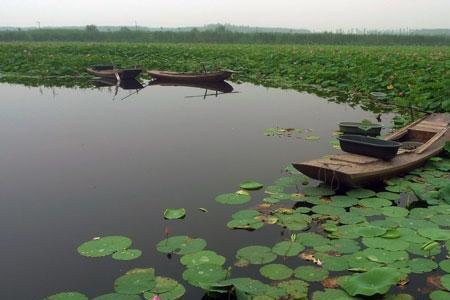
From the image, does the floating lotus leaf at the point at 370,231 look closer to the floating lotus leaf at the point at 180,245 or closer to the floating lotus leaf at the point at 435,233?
the floating lotus leaf at the point at 435,233

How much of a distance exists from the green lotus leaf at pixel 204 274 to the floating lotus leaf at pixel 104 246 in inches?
31.0

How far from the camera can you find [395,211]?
185 inches

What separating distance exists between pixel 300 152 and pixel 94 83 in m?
11.7

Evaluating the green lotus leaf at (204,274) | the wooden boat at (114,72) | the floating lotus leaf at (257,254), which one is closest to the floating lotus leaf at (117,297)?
the green lotus leaf at (204,274)

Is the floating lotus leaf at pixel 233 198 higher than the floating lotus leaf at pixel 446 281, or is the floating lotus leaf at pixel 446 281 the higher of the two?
the floating lotus leaf at pixel 233 198

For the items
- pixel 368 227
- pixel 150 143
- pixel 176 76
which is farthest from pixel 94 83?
pixel 368 227

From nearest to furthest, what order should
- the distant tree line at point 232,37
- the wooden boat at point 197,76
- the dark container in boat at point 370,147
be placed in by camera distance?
the dark container in boat at point 370,147 < the wooden boat at point 197,76 < the distant tree line at point 232,37

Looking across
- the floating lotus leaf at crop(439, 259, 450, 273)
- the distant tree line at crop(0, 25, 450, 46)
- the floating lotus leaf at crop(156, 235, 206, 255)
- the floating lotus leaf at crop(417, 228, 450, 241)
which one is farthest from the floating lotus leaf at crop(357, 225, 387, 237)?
the distant tree line at crop(0, 25, 450, 46)

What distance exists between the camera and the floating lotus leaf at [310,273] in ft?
11.4

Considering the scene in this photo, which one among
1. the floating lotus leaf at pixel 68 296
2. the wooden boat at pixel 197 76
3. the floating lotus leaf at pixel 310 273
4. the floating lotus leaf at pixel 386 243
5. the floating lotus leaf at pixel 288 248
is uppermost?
the wooden boat at pixel 197 76

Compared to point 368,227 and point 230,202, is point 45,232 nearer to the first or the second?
point 230,202

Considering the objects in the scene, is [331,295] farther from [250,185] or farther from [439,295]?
[250,185]

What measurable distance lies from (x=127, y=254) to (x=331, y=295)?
1774 mm

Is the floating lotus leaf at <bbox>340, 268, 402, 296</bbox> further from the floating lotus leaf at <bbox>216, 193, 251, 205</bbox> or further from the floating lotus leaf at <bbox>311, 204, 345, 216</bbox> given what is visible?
the floating lotus leaf at <bbox>216, 193, 251, 205</bbox>
